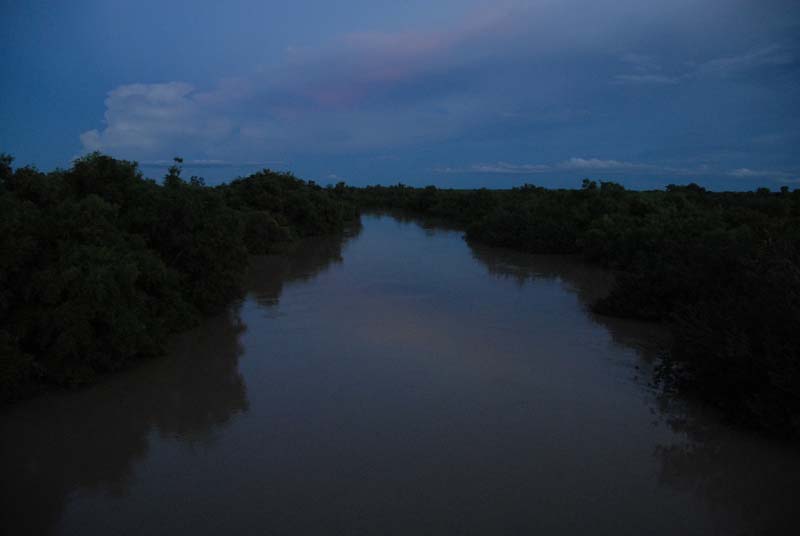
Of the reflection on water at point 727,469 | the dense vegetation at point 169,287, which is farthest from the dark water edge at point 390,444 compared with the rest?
the dense vegetation at point 169,287

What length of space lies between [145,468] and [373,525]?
289 centimetres

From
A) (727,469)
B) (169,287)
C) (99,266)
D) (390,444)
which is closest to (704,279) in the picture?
(727,469)

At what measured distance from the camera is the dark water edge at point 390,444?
5750 millimetres

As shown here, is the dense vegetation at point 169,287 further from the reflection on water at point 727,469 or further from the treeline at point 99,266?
the reflection on water at point 727,469

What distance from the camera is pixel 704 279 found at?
11375mm

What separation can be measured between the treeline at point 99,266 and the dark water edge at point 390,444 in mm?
577

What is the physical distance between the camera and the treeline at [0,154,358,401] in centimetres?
841

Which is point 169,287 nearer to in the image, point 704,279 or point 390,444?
point 390,444

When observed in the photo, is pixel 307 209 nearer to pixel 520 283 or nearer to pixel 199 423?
pixel 520 283

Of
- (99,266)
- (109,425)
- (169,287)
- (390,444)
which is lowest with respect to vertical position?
(109,425)

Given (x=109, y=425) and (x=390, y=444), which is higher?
(x=390, y=444)

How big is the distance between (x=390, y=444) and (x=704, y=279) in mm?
7665

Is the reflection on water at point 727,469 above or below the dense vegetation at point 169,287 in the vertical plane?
below

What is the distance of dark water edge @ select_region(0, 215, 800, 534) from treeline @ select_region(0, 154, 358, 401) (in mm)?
577
